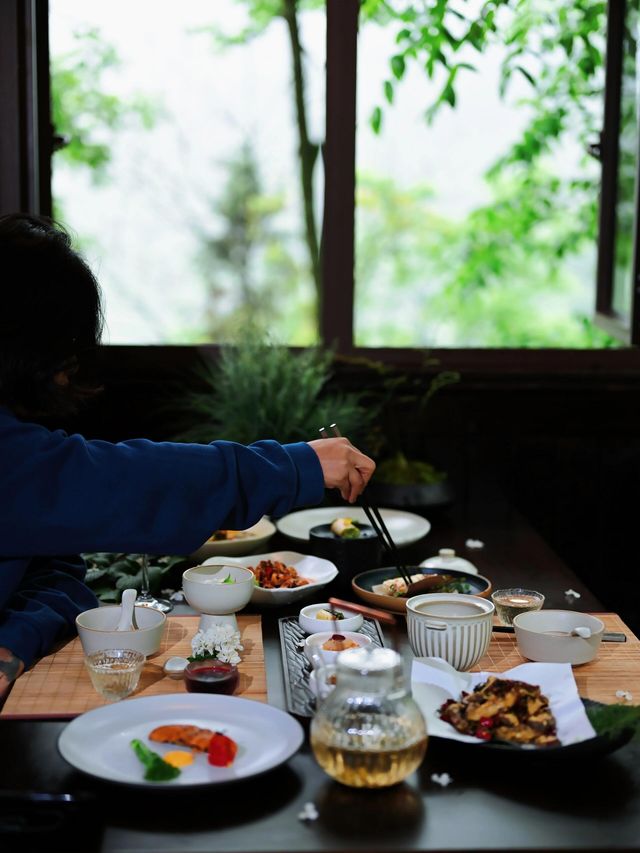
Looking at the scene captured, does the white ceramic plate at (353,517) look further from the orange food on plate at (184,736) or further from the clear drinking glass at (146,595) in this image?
the orange food on plate at (184,736)

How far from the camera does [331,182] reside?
3.15m

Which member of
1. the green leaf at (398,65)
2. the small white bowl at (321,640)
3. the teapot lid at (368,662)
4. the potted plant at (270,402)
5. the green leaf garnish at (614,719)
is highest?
the green leaf at (398,65)

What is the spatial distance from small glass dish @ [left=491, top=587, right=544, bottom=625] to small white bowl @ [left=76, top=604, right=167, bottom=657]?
21.1 inches

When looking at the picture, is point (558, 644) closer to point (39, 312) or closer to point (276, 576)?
point (276, 576)

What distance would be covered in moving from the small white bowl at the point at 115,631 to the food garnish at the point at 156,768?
0.30 metres

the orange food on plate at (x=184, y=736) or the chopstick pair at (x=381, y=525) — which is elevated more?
the chopstick pair at (x=381, y=525)

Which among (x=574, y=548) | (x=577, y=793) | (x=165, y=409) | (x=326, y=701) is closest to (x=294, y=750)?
(x=326, y=701)

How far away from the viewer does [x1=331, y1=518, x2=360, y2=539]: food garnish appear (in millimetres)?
2025

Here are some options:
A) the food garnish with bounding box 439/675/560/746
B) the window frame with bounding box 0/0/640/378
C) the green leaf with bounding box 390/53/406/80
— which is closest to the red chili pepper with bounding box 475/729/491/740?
the food garnish with bounding box 439/675/560/746

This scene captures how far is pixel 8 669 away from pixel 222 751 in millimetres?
438

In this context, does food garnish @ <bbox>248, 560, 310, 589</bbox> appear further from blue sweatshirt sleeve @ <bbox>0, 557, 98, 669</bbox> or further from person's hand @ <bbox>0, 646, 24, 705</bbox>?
person's hand @ <bbox>0, 646, 24, 705</bbox>

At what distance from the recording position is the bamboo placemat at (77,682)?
1.30 m

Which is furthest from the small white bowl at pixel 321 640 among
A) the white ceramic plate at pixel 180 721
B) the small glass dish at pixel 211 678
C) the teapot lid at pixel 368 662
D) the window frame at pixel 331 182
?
the window frame at pixel 331 182

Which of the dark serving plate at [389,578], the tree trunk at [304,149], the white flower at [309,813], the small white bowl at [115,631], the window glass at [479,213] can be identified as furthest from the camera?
the tree trunk at [304,149]
